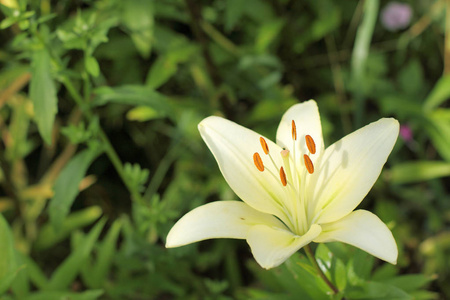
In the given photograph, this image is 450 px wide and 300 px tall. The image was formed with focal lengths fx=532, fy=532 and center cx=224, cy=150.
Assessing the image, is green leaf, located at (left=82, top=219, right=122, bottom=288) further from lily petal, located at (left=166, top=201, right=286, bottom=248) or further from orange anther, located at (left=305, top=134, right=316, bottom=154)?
orange anther, located at (left=305, top=134, right=316, bottom=154)

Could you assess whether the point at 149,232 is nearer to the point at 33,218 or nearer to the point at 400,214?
the point at 33,218

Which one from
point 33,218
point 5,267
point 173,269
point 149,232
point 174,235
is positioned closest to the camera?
point 174,235

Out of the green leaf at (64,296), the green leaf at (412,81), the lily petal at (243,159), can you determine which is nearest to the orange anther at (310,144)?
the lily petal at (243,159)

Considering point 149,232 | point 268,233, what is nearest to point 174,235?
point 268,233

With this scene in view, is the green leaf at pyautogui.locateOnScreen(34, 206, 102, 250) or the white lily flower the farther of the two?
the green leaf at pyautogui.locateOnScreen(34, 206, 102, 250)

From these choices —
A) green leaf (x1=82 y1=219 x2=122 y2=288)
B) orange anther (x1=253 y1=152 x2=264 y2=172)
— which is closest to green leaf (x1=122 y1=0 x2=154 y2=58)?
green leaf (x1=82 y1=219 x2=122 y2=288)

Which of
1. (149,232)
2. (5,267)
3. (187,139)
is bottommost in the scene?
(149,232)

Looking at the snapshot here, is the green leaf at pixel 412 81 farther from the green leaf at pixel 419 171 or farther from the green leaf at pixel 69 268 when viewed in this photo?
the green leaf at pixel 69 268
